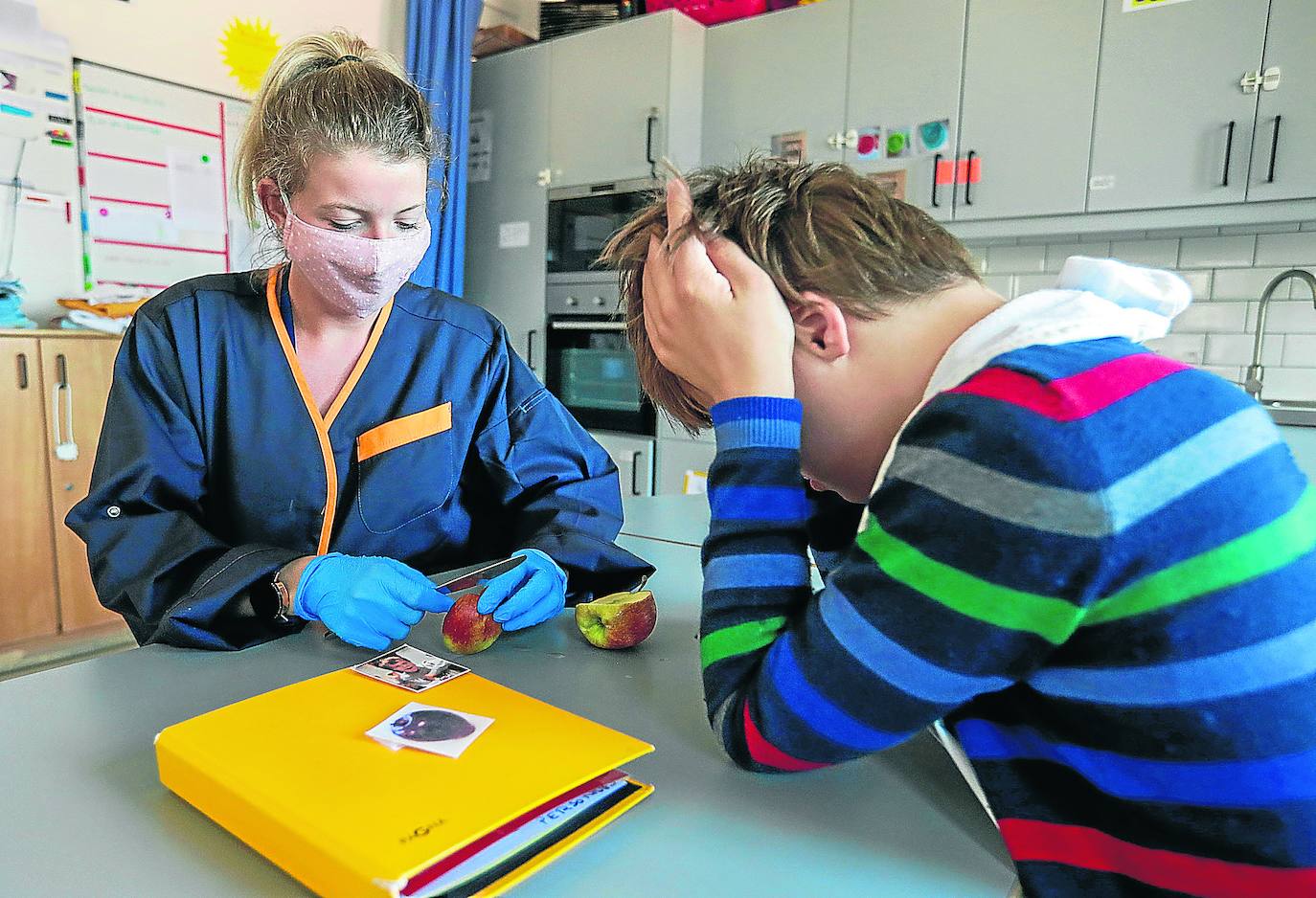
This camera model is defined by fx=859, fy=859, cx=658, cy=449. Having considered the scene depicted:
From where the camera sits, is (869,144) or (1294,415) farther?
(869,144)

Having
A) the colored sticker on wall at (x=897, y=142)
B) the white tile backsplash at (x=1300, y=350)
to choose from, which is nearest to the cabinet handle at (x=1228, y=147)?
Result: the white tile backsplash at (x=1300, y=350)

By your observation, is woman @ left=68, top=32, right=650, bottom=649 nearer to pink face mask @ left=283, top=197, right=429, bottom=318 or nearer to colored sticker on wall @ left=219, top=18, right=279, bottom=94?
pink face mask @ left=283, top=197, right=429, bottom=318

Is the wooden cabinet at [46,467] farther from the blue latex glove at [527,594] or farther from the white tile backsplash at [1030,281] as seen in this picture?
the white tile backsplash at [1030,281]

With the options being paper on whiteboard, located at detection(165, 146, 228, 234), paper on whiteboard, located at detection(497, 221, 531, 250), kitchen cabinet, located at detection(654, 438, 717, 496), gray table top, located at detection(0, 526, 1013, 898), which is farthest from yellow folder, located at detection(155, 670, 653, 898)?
paper on whiteboard, located at detection(497, 221, 531, 250)

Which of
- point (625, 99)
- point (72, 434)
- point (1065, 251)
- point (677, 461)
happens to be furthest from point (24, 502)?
point (1065, 251)

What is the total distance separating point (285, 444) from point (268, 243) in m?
0.40

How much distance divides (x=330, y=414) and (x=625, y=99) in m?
2.66

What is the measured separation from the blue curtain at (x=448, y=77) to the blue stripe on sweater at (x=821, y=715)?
3.32 m

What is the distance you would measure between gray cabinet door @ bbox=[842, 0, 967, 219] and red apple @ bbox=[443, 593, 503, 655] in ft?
8.07

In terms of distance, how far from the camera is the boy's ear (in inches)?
26.8

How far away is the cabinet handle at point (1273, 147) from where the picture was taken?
242cm

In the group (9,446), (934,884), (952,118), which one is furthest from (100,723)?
(952,118)

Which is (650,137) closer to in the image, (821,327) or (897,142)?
(897,142)

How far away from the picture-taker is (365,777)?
56 centimetres
